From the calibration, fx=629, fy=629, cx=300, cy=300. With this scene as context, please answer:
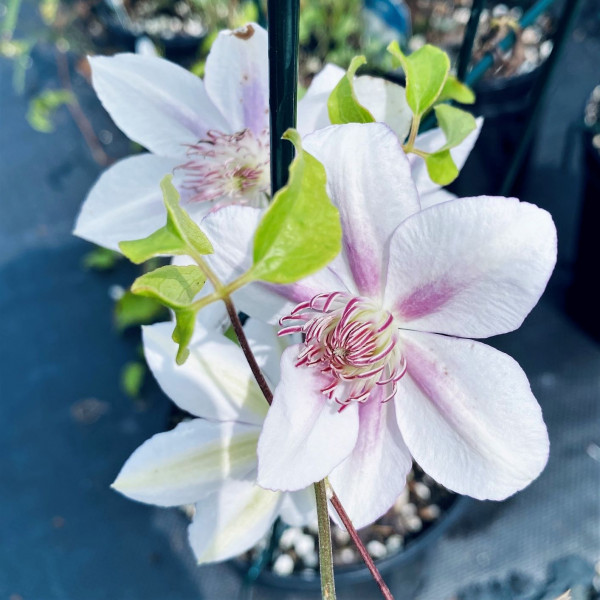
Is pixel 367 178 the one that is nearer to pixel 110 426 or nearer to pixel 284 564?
pixel 284 564

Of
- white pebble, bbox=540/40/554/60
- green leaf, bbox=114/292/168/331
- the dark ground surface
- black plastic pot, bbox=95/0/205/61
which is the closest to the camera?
the dark ground surface

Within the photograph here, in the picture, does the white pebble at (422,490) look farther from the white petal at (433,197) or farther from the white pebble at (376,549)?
the white petal at (433,197)

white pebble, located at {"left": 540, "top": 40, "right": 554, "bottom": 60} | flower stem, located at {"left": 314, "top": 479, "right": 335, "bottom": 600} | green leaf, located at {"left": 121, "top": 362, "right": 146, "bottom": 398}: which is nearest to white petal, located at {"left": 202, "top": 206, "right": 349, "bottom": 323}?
flower stem, located at {"left": 314, "top": 479, "right": 335, "bottom": 600}

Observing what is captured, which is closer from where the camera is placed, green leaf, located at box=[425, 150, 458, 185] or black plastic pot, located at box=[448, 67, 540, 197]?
green leaf, located at box=[425, 150, 458, 185]

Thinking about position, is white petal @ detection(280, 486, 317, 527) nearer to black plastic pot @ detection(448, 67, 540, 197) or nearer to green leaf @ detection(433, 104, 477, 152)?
green leaf @ detection(433, 104, 477, 152)

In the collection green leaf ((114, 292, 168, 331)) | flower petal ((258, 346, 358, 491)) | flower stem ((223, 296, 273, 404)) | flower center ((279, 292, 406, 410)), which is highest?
flower stem ((223, 296, 273, 404))

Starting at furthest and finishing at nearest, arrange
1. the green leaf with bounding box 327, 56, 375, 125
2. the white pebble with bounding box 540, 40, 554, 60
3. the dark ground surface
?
the white pebble with bounding box 540, 40, 554, 60 → the dark ground surface → the green leaf with bounding box 327, 56, 375, 125

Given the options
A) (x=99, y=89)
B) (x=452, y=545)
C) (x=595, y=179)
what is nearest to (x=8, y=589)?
(x=452, y=545)

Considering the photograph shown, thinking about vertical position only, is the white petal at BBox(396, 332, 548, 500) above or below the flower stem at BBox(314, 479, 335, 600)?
above
